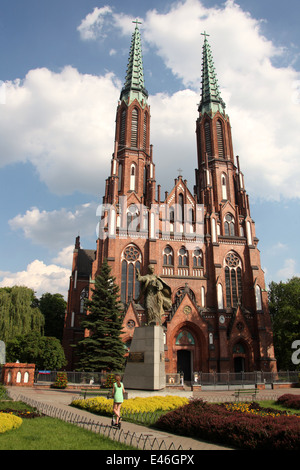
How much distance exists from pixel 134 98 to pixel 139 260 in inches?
1009

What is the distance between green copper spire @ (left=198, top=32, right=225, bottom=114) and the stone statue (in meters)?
40.6

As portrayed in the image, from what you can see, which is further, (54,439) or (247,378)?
(247,378)

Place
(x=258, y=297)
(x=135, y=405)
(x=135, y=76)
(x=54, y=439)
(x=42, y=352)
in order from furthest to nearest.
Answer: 1. (x=135, y=76)
2. (x=258, y=297)
3. (x=42, y=352)
4. (x=135, y=405)
5. (x=54, y=439)

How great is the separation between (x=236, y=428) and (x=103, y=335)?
23.4 meters

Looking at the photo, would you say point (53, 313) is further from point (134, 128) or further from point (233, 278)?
point (134, 128)

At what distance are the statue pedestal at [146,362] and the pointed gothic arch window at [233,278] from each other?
84.2 feet

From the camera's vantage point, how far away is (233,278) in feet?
134

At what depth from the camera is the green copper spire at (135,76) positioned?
51.2 metres

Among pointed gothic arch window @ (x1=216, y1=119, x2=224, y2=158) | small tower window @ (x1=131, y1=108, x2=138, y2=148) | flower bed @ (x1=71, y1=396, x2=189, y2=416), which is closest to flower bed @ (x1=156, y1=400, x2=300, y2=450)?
flower bed @ (x1=71, y1=396, x2=189, y2=416)

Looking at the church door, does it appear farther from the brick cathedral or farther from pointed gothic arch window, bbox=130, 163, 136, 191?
pointed gothic arch window, bbox=130, 163, 136, 191

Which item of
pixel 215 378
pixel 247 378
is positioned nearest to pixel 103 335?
pixel 215 378

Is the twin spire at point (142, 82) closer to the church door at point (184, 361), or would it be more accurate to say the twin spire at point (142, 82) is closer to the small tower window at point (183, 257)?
the small tower window at point (183, 257)
